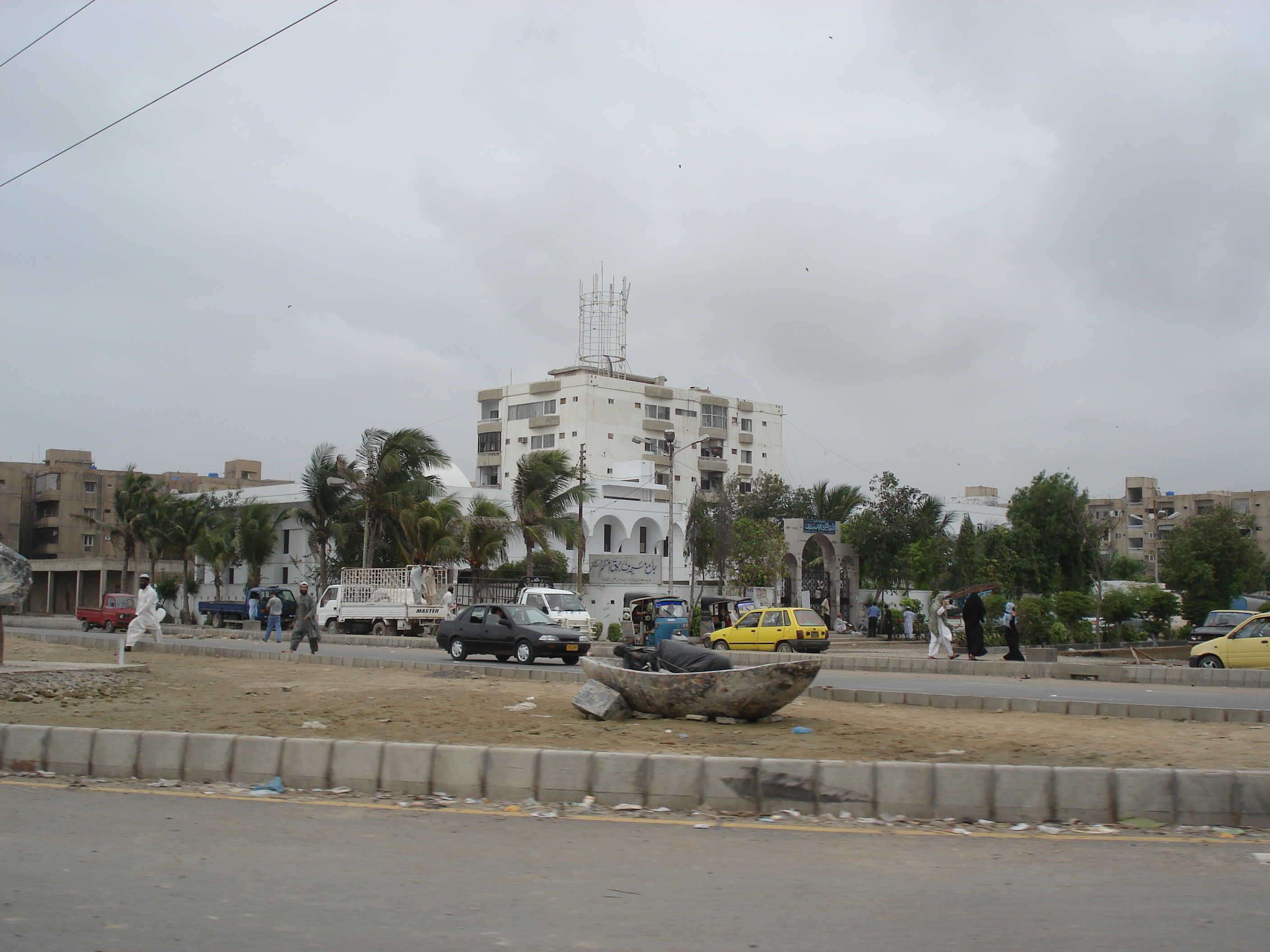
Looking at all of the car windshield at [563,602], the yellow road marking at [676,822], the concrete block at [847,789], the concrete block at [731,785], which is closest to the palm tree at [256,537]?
the car windshield at [563,602]

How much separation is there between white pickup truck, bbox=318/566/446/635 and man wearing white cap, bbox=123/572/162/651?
13.1 m

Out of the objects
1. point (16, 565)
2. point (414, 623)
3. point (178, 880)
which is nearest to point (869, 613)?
point (414, 623)

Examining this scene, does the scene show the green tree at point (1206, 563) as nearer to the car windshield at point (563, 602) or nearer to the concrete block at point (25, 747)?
the car windshield at point (563, 602)

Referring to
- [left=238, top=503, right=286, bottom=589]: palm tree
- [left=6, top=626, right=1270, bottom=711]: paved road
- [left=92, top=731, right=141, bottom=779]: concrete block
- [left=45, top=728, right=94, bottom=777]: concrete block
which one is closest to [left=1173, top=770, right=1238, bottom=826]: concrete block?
[left=6, top=626, right=1270, bottom=711]: paved road

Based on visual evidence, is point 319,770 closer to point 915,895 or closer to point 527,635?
point 915,895

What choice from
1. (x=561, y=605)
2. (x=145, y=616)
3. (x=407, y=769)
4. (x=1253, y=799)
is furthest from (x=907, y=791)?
(x=561, y=605)

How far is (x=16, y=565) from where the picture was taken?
16.1 m

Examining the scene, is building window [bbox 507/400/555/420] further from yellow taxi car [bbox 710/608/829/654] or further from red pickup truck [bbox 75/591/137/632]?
yellow taxi car [bbox 710/608/829/654]

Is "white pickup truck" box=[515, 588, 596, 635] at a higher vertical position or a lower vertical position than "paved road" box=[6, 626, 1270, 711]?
higher

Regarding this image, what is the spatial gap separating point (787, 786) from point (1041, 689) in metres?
13.1

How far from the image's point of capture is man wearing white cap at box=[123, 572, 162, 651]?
22.7 m

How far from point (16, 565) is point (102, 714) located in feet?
17.1

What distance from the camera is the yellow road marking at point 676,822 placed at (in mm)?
7000

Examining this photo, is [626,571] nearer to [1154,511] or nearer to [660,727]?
[660,727]
